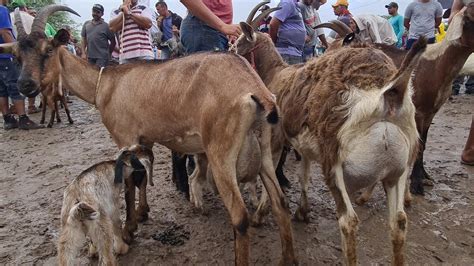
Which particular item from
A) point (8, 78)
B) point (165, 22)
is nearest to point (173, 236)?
point (8, 78)

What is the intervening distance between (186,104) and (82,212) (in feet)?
3.62

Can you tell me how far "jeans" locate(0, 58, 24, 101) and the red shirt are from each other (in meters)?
5.06

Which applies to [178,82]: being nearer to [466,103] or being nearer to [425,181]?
[425,181]

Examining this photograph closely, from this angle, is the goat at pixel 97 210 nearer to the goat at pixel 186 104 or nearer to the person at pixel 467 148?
the goat at pixel 186 104

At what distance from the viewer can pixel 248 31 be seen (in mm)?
4391

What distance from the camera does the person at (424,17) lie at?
8586 mm

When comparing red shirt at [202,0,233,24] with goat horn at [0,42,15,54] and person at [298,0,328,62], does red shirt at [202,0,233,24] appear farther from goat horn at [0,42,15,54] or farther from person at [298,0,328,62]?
person at [298,0,328,62]

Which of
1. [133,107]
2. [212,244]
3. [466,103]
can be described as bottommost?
[466,103]

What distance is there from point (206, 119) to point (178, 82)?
53cm

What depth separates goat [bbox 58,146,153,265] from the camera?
8.20 ft

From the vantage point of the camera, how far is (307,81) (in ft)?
10.3

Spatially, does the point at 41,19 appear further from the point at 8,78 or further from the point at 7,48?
the point at 8,78

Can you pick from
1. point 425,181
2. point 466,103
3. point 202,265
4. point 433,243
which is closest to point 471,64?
point 425,181

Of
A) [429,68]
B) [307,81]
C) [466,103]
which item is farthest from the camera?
[466,103]
